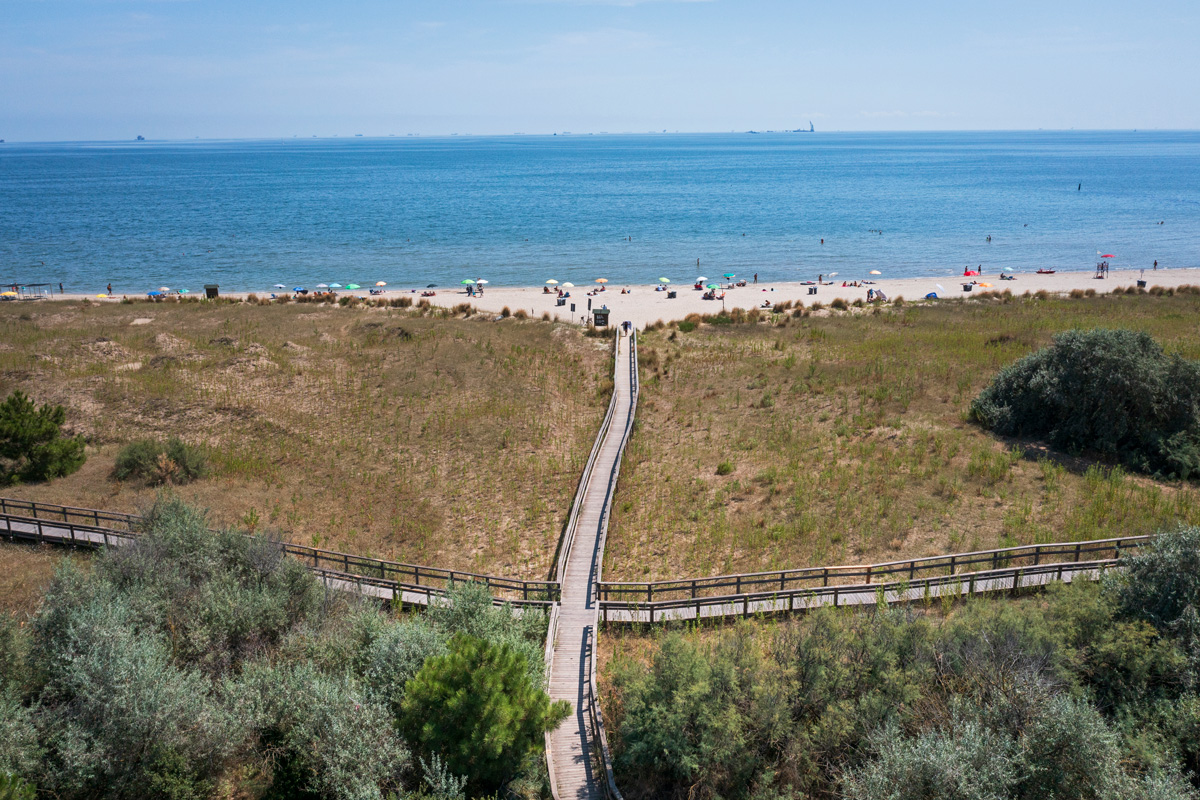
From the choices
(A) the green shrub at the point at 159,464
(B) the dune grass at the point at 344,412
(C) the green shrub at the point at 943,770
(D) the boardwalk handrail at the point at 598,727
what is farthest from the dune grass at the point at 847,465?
(A) the green shrub at the point at 159,464

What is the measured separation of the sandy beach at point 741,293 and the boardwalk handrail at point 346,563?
32044 millimetres

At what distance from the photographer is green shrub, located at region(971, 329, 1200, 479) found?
25062mm

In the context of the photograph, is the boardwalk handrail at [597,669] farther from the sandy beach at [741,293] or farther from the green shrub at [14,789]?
the sandy beach at [741,293]

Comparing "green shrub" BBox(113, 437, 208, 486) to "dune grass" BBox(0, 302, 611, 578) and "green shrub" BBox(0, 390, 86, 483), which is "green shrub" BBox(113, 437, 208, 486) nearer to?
"dune grass" BBox(0, 302, 611, 578)

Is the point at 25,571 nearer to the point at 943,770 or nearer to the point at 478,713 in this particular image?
the point at 478,713

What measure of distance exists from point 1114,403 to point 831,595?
1485 cm

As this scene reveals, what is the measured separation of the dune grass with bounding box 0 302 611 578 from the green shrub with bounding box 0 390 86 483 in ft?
2.47

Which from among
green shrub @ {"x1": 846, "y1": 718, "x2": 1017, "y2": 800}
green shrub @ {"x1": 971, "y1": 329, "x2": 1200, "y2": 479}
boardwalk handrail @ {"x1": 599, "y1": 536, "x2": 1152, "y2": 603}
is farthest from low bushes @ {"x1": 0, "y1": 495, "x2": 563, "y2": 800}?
green shrub @ {"x1": 971, "y1": 329, "x2": 1200, "y2": 479}

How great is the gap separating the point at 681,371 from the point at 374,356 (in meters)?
15.5

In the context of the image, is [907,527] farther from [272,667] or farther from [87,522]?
[87,522]

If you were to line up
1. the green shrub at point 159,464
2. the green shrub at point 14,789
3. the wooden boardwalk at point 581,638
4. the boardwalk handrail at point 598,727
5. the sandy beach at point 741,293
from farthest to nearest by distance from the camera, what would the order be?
the sandy beach at point 741,293 → the green shrub at point 159,464 → the wooden boardwalk at point 581,638 → the boardwalk handrail at point 598,727 → the green shrub at point 14,789

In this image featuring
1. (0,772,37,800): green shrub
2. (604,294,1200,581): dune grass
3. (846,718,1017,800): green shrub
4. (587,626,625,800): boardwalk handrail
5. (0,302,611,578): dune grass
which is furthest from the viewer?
(0,302,611,578): dune grass

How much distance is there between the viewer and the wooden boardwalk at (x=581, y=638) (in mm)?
13578

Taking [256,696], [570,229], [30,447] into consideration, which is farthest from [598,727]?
[570,229]
